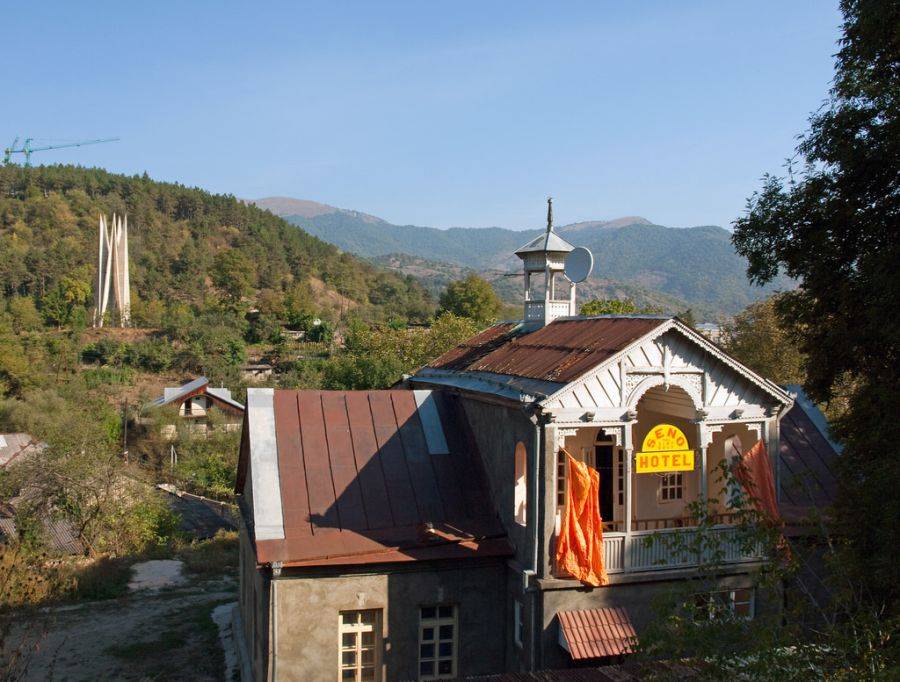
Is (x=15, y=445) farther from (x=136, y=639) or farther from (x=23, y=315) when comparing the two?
(x=23, y=315)

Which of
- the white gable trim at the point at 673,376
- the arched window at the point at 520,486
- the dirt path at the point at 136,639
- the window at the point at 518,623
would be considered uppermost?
the white gable trim at the point at 673,376

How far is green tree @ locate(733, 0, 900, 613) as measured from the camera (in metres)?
9.08

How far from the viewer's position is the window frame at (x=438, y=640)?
38.6 feet

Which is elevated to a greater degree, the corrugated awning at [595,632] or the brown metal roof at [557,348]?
the brown metal roof at [557,348]

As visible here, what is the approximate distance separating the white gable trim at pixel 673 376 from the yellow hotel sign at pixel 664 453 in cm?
78

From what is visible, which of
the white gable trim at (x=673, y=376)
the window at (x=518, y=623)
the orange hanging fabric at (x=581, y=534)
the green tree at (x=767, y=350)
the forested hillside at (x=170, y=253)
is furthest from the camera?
the forested hillside at (x=170, y=253)

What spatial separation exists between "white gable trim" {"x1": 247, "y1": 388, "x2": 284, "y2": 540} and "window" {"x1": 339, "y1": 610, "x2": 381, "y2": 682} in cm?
166

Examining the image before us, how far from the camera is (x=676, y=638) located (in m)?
6.80

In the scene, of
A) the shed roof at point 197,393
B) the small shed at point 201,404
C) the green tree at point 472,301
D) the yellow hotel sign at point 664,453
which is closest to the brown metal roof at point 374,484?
the yellow hotel sign at point 664,453

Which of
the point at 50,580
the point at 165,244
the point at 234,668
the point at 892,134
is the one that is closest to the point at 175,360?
the point at 165,244

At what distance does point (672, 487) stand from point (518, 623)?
468 cm

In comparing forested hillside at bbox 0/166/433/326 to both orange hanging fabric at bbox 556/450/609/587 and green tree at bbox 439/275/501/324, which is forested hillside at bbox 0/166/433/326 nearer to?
green tree at bbox 439/275/501/324

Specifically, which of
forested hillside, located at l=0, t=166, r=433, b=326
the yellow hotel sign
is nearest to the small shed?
forested hillside, located at l=0, t=166, r=433, b=326

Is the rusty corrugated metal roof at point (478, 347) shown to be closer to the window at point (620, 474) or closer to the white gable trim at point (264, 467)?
the window at point (620, 474)
